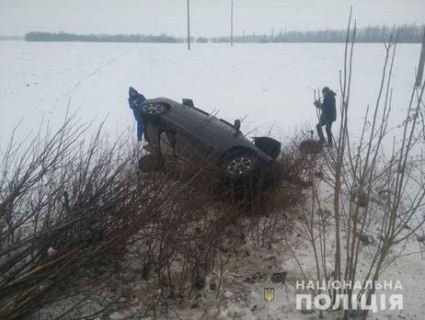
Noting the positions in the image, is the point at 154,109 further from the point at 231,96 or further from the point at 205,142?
the point at 231,96

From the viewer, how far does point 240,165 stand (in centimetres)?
462

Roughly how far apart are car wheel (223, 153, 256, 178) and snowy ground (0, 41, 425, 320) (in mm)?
1016

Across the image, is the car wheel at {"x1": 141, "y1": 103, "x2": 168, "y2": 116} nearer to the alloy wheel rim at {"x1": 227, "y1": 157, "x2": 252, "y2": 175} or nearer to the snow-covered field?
the alloy wheel rim at {"x1": 227, "y1": 157, "x2": 252, "y2": 175}

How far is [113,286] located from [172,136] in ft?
8.73

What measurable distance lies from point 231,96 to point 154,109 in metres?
10.4

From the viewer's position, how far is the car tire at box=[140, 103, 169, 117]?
5875 millimetres

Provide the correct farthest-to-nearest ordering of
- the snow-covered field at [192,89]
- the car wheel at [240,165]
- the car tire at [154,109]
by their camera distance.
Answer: the snow-covered field at [192,89]
the car tire at [154,109]
the car wheel at [240,165]

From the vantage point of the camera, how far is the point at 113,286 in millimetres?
3438

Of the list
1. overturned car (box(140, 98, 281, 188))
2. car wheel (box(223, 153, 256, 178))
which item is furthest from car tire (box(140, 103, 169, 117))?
car wheel (box(223, 153, 256, 178))

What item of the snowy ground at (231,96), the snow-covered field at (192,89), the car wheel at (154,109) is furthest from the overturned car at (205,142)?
the snow-covered field at (192,89)

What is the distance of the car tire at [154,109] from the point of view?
5875mm

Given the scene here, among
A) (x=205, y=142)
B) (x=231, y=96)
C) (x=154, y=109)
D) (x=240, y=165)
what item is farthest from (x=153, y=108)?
(x=231, y=96)

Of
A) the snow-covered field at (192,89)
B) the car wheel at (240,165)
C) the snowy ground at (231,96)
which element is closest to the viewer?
the snowy ground at (231,96)

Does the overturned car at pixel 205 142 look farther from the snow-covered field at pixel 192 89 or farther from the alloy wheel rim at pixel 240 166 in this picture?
the snow-covered field at pixel 192 89
